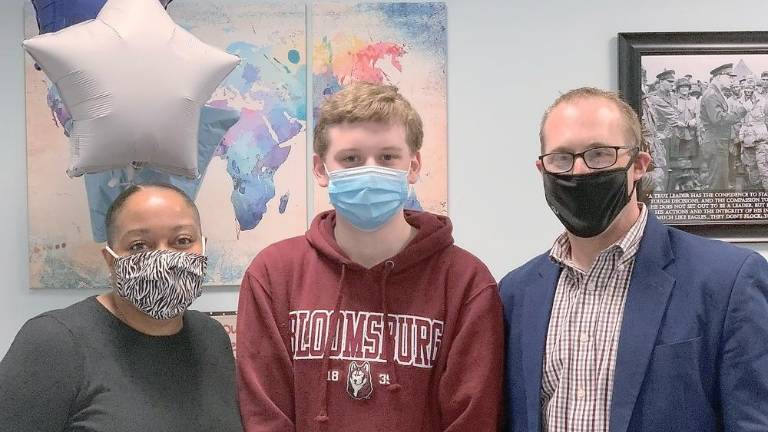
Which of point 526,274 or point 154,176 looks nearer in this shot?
point 526,274

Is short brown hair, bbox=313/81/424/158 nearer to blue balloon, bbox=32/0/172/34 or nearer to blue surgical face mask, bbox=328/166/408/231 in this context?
blue surgical face mask, bbox=328/166/408/231

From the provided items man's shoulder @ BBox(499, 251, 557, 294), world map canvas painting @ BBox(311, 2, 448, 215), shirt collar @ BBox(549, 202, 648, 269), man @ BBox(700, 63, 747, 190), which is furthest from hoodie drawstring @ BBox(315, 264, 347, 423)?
man @ BBox(700, 63, 747, 190)

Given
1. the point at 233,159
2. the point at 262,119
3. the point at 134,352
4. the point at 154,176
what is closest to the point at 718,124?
the point at 262,119

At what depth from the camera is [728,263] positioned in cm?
136

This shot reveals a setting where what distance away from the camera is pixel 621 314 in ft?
4.69

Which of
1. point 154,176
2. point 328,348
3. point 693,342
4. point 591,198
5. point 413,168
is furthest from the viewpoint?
point 154,176

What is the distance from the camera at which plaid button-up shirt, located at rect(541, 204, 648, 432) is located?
140 cm

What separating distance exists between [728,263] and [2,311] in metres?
2.30

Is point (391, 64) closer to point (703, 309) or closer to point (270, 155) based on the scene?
point (270, 155)

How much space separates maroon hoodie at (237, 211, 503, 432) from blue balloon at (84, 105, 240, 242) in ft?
1.86

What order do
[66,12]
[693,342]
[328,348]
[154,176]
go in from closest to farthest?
1. [693,342]
2. [328,348]
3. [66,12]
4. [154,176]

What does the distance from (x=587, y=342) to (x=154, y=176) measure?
1.28 m

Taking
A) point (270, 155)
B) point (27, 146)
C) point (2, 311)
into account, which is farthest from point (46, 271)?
point (270, 155)

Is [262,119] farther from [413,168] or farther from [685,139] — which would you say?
[685,139]
